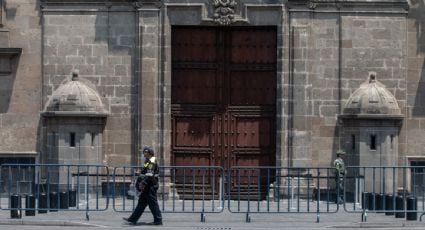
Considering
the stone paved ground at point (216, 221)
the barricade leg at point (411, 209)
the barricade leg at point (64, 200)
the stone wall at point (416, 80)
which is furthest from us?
the stone wall at point (416, 80)

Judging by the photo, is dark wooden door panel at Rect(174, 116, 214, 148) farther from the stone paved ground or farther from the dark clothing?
the dark clothing

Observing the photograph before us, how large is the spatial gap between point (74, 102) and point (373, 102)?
296 inches

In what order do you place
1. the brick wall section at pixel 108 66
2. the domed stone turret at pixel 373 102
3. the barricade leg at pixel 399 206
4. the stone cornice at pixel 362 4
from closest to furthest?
the barricade leg at pixel 399 206
the domed stone turret at pixel 373 102
the stone cornice at pixel 362 4
the brick wall section at pixel 108 66

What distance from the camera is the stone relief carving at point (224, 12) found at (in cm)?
3034

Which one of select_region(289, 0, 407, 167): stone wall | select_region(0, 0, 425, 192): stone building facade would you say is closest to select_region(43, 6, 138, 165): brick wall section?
select_region(0, 0, 425, 192): stone building facade

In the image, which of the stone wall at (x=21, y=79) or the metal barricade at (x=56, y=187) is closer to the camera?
the metal barricade at (x=56, y=187)

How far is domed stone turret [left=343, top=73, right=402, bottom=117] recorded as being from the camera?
29.9 m

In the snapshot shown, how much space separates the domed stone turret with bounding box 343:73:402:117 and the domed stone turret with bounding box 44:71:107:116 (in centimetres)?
640

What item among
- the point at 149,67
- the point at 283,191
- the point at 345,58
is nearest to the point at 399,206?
the point at 283,191

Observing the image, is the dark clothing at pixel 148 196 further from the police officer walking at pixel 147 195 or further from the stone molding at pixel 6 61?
the stone molding at pixel 6 61

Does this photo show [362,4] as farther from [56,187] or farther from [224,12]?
[56,187]

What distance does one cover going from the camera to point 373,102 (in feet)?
98.1

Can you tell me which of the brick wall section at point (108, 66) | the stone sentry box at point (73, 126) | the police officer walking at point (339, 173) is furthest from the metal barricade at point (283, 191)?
the stone sentry box at point (73, 126)

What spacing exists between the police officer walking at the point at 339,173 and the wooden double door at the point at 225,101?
1967 mm
